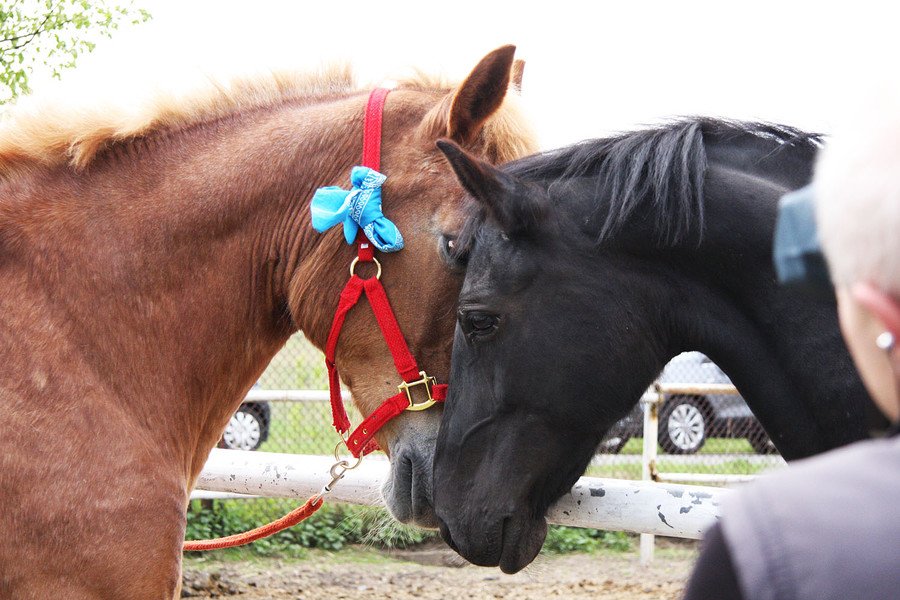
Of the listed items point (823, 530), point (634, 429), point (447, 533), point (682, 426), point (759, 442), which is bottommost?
point (682, 426)

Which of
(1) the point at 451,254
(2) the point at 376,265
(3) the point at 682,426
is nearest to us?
(1) the point at 451,254

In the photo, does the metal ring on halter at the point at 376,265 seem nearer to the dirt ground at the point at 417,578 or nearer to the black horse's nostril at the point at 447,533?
the black horse's nostril at the point at 447,533

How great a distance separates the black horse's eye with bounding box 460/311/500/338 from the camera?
226 cm

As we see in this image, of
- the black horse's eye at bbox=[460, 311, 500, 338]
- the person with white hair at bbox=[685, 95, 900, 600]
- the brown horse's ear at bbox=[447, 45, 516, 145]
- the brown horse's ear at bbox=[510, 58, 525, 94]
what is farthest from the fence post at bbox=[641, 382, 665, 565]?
the person with white hair at bbox=[685, 95, 900, 600]

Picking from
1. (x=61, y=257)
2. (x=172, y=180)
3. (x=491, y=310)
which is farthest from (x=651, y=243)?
(x=61, y=257)

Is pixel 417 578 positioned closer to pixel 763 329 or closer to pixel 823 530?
pixel 763 329

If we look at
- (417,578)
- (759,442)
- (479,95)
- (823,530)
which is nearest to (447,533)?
(479,95)

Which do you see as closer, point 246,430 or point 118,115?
point 118,115

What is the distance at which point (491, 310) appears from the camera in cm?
225

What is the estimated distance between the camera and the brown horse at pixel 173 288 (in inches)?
87.4

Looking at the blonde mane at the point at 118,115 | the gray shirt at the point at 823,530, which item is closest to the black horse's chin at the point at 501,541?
the blonde mane at the point at 118,115

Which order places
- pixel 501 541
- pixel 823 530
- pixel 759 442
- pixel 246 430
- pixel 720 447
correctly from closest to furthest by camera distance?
pixel 823 530, pixel 501 541, pixel 246 430, pixel 759 442, pixel 720 447

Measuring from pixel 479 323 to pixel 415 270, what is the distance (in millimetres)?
397

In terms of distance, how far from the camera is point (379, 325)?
103 inches
